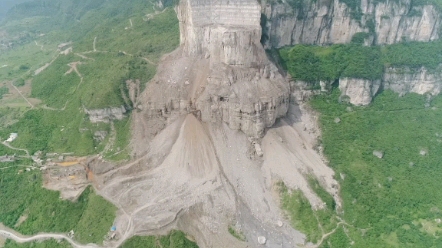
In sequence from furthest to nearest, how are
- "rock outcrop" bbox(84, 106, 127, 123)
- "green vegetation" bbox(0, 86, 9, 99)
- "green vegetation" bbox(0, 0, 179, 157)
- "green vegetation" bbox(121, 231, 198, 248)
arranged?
"green vegetation" bbox(0, 86, 9, 99)
"green vegetation" bbox(0, 0, 179, 157)
"rock outcrop" bbox(84, 106, 127, 123)
"green vegetation" bbox(121, 231, 198, 248)

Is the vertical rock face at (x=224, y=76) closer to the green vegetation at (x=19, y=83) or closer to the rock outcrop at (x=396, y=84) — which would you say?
the rock outcrop at (x=396, y=84)

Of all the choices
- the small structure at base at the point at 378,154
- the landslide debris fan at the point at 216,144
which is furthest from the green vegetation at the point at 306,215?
the small structure at base at the point at 378,154

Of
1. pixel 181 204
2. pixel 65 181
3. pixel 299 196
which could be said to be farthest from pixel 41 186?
pixel 299 196

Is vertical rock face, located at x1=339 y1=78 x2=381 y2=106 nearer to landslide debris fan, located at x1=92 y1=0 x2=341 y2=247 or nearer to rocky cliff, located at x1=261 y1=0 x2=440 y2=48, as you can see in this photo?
rocky cliff, located at x1=261 y1=0 x2=440 y2=48

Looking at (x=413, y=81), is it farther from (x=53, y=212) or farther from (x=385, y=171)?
(x=53, y=212)

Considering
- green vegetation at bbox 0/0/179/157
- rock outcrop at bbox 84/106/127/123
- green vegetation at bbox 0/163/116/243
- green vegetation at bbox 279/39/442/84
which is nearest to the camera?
green vegetation at bbox 0/163/116/243

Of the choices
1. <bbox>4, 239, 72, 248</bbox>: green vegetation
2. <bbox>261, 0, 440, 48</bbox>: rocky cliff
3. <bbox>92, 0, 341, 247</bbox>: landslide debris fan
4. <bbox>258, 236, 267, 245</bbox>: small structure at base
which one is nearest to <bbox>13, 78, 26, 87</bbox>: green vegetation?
<bbox>92, 0, 341, 247</bbox>: landslide debris fan

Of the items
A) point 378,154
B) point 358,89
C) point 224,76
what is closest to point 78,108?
point 224,76
